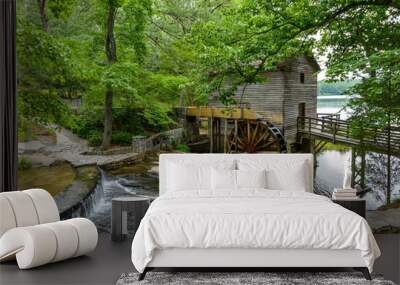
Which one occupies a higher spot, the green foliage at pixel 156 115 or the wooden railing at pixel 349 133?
the green foliage at pixel 156 115

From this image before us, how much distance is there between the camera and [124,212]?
6648 mm

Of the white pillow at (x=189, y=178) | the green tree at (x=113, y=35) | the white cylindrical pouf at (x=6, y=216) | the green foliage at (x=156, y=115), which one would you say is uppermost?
the green tree at (x=113, y=35)

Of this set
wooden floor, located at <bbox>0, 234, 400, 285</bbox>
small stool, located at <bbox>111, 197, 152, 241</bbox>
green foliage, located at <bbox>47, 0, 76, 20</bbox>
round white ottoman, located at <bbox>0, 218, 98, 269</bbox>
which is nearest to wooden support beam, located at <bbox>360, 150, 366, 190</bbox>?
wooden floor, located at <bbox>0, 234, 400, 285</bbox>

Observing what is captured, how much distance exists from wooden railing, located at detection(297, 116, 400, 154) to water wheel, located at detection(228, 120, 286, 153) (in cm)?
32

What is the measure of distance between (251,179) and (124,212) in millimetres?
1406

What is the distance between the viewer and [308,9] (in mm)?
7438

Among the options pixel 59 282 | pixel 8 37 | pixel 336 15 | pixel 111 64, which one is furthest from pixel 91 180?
pixel 336 15

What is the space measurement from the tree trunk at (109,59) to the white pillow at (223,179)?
1771 millimetres

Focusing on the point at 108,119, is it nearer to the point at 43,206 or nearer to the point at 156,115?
the point at 156,115

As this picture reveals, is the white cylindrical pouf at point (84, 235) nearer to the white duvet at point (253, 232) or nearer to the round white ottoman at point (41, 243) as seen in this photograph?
the round white ottoman at point (41, 243)

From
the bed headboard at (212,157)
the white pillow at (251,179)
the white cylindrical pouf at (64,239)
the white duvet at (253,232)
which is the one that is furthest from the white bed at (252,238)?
the bed headboard at (212,157)

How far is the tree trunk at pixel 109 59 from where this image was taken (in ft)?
25.0

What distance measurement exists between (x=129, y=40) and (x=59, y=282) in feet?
12.0

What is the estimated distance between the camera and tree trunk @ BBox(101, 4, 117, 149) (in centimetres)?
763
